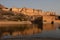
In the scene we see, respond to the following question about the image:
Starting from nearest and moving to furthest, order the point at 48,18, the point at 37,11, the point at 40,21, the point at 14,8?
the point at 40,21 < the point at 48,18 < the point at 14,8 < the point at 37,11

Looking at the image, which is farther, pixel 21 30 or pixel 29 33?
pixel 21 30

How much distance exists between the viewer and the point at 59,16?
122625 mm

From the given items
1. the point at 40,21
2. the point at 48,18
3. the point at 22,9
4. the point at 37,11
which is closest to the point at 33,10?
the point at 37,11

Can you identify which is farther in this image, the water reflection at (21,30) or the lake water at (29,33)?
the water reflection at (21,30)

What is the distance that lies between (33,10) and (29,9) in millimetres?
5064

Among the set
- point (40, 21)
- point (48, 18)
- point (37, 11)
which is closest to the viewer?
point (40, 21)

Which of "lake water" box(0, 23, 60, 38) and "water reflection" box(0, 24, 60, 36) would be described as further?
"water reflection" box(0, 24, 60, 36)

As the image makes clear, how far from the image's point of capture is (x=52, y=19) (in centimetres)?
9206

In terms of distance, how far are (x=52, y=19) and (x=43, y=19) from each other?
7128 millimetres

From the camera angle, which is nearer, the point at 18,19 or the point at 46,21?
the point at 18,19

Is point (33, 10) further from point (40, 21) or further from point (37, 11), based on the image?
point (40, 21)

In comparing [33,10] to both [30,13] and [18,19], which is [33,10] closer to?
[30,13]

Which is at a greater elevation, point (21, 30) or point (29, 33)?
point (29, 33)

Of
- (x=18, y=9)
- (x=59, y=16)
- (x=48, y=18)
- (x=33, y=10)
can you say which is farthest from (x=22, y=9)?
(x=48, y=18)
